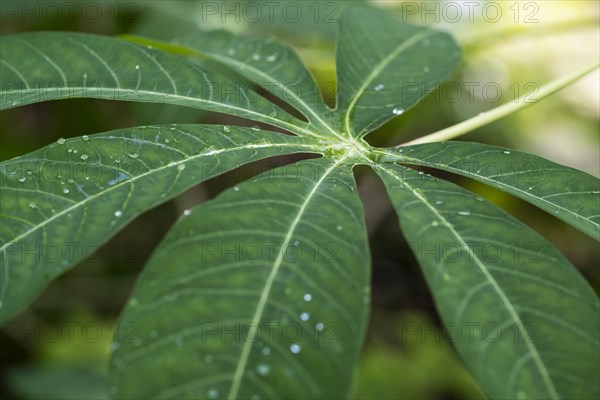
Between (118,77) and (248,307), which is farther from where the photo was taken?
(118,77)

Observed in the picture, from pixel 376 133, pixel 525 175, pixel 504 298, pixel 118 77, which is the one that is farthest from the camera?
pixel 376 133

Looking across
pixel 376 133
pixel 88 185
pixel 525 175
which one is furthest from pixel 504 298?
pixel 376 133

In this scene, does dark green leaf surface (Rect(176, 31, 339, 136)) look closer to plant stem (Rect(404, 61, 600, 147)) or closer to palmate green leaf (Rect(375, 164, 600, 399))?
plant stem (Rect(404, 61, 600, 147))

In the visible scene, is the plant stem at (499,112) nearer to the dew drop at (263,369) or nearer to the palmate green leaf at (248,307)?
the palmate green leaf at (248,307)

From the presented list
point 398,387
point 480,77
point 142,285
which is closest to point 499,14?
point 480,77

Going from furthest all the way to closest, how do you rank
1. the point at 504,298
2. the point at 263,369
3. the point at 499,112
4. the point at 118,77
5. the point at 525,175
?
the point at 499,112 < the point at 118,77 < the point at 525,175 < the point at 504,298 < the point at 263,369

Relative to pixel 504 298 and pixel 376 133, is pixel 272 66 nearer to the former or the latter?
pixel 504 298

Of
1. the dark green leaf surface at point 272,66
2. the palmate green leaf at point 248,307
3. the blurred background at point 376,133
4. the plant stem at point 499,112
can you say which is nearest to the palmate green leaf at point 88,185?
the palmate green leaf at point 248,307

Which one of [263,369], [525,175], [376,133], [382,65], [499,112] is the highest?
[376,133]

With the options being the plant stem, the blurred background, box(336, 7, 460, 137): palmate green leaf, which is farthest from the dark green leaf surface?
the blurred background
